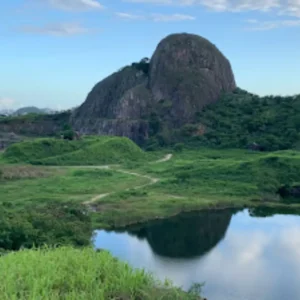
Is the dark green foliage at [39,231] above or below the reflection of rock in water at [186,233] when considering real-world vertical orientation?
above

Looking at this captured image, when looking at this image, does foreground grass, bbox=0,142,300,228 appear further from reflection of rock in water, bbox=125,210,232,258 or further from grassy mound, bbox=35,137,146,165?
grassy mound, bbox=35,137,146,165

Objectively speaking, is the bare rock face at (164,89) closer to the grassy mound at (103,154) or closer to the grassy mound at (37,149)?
the grassy mound at (103,154)

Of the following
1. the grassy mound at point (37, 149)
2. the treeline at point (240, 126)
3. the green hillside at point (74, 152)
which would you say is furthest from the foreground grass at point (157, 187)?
the treeline at point (240, 126)

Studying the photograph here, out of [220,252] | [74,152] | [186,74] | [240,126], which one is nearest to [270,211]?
[220,252]

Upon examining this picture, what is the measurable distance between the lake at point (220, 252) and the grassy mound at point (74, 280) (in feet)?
29.8

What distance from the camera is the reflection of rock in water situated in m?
27.6

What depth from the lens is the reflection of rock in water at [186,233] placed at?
90.4 ft

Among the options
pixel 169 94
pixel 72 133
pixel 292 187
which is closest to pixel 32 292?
pixel 292 187

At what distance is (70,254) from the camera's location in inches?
425

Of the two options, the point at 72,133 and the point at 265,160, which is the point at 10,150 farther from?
the point at 265,160

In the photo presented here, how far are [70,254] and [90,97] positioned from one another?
8275cm

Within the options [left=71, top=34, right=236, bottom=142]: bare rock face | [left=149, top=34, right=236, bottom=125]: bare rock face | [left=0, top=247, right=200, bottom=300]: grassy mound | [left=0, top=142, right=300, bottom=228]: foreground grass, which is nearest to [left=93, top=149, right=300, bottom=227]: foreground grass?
[left=0, top=142, right=300, bottom=228]: foreground grass

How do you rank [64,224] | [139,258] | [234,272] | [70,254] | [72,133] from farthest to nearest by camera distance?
[72,133] < [139,258] < [234,272] < [64,224] < [70,254]

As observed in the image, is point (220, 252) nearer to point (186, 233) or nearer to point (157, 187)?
point (186, 233)
